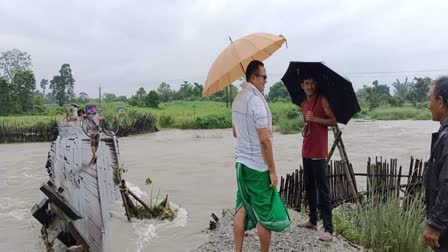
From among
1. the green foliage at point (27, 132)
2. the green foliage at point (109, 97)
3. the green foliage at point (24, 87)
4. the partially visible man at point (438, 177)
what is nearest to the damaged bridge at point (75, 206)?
the partially visible man at point (438, 177)

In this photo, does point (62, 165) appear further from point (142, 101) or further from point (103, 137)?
point (142, 101)

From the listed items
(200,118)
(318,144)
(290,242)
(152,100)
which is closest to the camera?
(318,144)

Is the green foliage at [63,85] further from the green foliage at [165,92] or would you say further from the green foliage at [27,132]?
the green foliage at [27,132]

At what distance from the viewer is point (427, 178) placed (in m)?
2.58

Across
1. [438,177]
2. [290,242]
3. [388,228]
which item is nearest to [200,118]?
[388,228]

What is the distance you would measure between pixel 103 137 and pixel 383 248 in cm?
1270

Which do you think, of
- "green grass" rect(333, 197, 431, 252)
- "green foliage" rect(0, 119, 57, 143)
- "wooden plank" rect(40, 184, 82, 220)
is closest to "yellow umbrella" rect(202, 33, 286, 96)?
"wooden plank" rect(40, 184, 82, 220)

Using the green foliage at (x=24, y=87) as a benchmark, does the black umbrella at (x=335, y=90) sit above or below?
below

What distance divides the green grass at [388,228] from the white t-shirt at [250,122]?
181 centimetres

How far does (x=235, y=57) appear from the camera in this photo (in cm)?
334

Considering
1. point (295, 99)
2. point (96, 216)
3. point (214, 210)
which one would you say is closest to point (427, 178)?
point (295, 99)

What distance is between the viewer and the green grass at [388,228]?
4270mm

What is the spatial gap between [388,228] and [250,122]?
85.3 inches

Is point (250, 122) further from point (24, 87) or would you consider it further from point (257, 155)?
point (24, 87)
